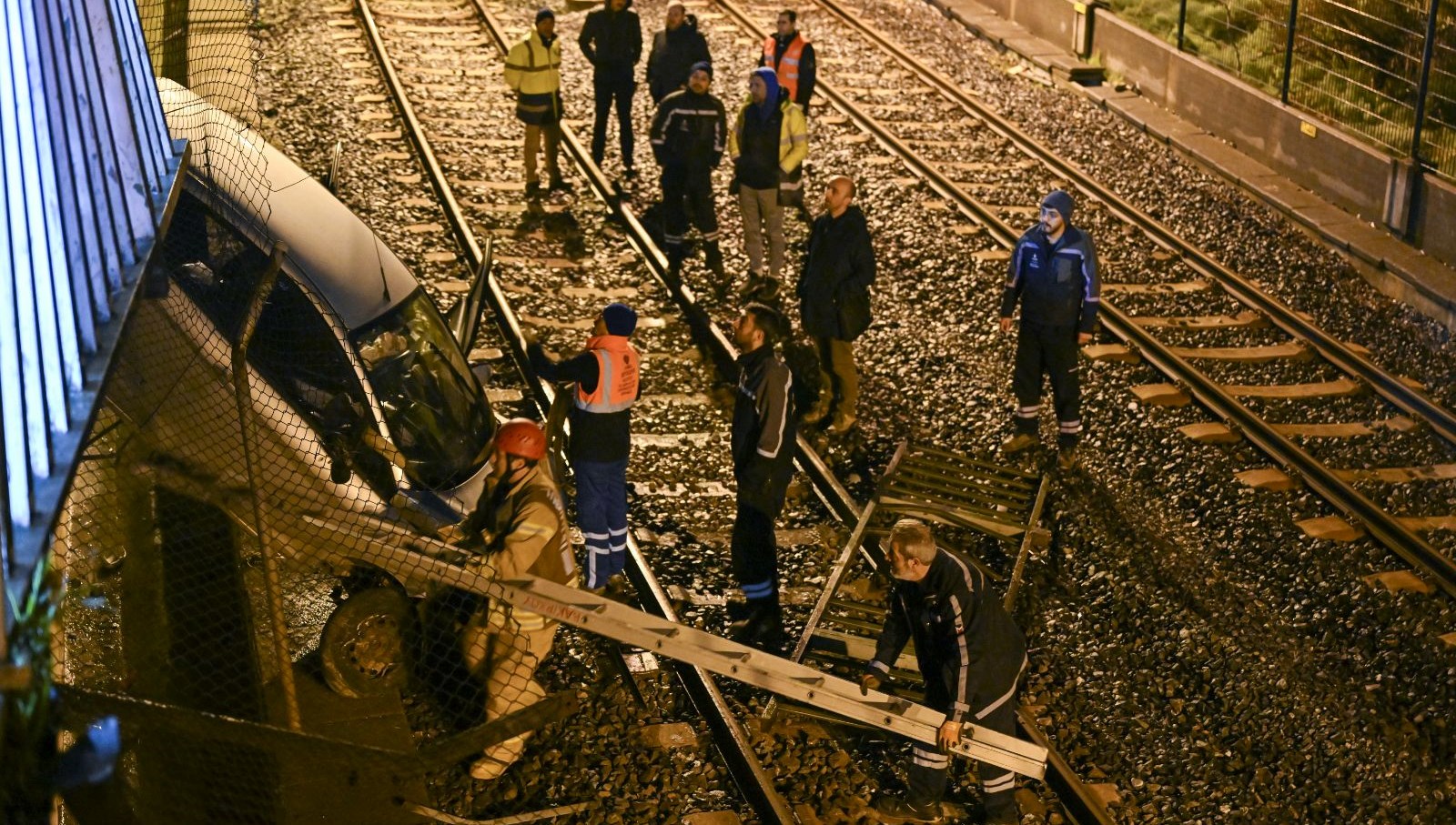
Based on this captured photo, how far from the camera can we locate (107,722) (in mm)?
3904

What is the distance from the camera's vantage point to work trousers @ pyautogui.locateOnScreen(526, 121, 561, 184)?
15.4m

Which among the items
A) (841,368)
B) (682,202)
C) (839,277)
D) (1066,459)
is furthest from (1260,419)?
(682,202)

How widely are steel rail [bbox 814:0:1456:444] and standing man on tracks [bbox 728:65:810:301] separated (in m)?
4.06

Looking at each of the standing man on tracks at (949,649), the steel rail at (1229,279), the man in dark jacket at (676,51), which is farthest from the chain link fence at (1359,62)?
the standing man on tracks at (949,649)

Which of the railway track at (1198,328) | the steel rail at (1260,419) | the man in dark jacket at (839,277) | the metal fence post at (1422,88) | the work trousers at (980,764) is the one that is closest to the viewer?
A: the work trousers at (980,764)

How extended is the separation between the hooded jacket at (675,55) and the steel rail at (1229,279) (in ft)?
14.0

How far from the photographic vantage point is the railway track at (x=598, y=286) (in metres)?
8.44

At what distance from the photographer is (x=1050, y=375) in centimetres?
1115

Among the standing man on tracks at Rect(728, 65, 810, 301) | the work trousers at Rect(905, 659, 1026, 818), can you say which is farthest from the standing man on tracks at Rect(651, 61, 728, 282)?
the work trousers at Rect(905, 659, 1026, 818)

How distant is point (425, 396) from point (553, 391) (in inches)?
112

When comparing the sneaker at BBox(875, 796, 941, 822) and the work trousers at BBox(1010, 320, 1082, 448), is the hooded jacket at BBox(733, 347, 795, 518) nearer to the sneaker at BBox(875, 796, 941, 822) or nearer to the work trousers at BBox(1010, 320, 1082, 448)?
the sneaker at BBox(875, 796, 941, 822)

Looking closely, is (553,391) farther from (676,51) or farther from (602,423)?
(676,51)

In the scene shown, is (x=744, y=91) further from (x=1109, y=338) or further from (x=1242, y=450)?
(x=1242, y=450)

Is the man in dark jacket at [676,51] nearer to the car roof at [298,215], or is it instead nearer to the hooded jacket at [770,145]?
the hooded jacket at [770,145]
